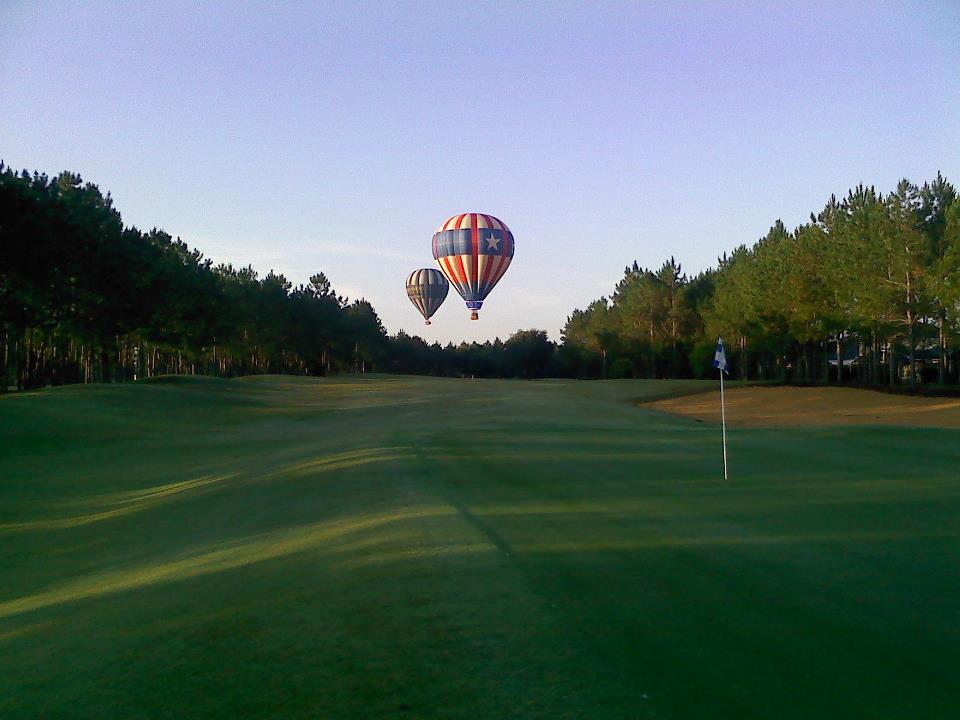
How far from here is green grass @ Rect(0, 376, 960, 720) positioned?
5.62 m

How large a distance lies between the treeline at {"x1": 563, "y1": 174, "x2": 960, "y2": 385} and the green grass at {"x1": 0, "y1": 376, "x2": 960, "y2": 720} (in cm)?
4163

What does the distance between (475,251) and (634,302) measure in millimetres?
57011

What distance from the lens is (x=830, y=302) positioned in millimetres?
68125

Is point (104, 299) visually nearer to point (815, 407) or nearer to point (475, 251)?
point (475, 251)

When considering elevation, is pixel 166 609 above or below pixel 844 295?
below

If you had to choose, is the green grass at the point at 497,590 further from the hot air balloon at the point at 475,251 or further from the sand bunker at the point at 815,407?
the hot air balloon at the point at 475,251

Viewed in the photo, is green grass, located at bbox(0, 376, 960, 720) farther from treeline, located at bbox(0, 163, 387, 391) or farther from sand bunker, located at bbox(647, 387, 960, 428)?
treeline, located at bbox(0, 163, 387, 391)

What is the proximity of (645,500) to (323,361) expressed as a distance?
137m

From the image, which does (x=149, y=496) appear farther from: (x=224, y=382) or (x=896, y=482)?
(x=224, y=382)

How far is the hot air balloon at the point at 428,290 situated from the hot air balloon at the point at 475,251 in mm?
31002

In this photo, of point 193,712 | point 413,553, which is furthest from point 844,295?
point 193,712

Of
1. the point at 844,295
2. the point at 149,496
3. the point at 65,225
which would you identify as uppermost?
the point at 65,225

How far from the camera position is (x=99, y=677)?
6227 mm

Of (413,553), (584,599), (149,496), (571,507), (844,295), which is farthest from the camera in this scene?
(844,295)
